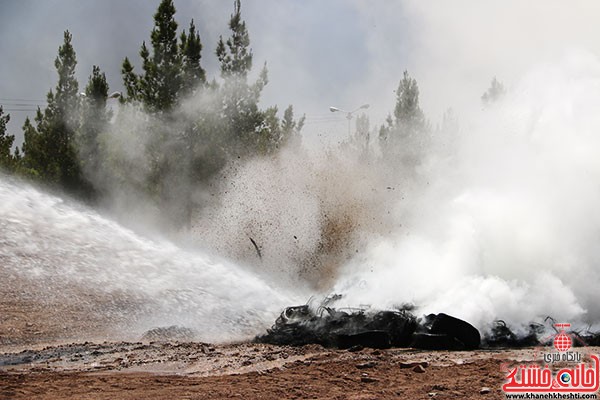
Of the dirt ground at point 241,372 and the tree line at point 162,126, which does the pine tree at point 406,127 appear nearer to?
the tree line at point 162,126

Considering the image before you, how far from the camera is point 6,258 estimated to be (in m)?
17.6

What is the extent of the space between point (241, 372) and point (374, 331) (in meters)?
3.19

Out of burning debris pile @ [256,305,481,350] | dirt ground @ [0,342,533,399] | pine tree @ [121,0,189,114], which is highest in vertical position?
pine tree @ [121,0,189,114]

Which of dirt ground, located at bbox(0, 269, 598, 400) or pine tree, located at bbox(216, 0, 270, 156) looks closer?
dirt ground, located at bbox(0, 269, 598, 400)

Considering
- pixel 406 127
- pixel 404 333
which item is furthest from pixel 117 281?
pixel 406 127

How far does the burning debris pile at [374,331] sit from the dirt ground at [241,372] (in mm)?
434

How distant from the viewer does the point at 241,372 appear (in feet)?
31.1

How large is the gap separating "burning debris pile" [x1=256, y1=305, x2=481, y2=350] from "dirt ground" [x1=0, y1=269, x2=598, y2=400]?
0.43m

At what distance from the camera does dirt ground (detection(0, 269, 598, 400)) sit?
768cm

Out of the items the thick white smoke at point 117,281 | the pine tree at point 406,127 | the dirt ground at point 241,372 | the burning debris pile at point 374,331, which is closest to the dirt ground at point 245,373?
the dirt ground at point 241,372

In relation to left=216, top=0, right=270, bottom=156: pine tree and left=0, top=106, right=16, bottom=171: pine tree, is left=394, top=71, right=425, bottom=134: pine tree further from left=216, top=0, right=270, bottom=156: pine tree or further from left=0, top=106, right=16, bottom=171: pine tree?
left=0, top=106, right=16, bottom=171: pine tree

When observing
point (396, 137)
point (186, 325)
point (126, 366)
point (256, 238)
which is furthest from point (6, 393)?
point (396, 137)

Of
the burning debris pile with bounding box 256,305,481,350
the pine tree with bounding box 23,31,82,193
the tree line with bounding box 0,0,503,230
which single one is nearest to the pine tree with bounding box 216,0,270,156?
the tree line with bounding box 0,0,503,230

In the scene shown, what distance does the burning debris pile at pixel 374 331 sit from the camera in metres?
11.0
